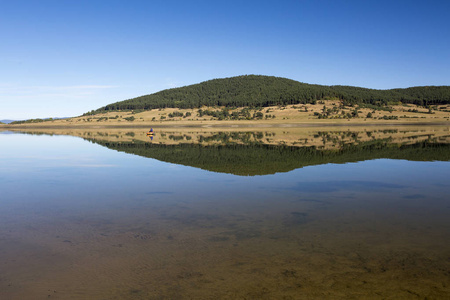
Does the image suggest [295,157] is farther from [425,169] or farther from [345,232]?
[345,232]

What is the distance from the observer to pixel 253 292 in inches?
255

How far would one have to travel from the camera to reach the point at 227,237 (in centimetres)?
927

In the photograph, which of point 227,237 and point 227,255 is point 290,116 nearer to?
point 227,237

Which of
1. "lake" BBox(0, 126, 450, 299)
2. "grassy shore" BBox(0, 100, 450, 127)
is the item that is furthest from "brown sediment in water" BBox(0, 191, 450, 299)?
"grassy shore" BBox(0, 100, 450, 127)

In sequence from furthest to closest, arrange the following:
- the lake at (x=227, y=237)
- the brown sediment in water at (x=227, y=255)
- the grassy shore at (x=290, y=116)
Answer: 1. the grassy shore at (x=290, y=116)
2. the lake at (x=227, y=237)
3. the brown sediment in water at (x=227, y=255)

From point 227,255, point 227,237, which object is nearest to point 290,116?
point 227,237

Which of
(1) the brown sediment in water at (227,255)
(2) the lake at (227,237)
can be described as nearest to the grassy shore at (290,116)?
(2) the lake at (227,237)

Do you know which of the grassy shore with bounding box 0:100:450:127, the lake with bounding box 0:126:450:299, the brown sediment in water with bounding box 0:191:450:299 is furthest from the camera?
the grassy shore with bounding box 0:100:450:127

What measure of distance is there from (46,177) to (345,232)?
1647cm

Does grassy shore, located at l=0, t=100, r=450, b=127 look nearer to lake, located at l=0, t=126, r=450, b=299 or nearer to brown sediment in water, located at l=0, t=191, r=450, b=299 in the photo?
lake, located at l=0, t=126, r=450, b=299

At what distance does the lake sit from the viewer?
22.1 feet

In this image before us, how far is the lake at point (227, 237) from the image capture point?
22.1ft

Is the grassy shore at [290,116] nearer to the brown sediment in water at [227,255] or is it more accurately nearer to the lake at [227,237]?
the lake at [227,237]

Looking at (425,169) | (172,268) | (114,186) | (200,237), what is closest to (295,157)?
(425,169)
